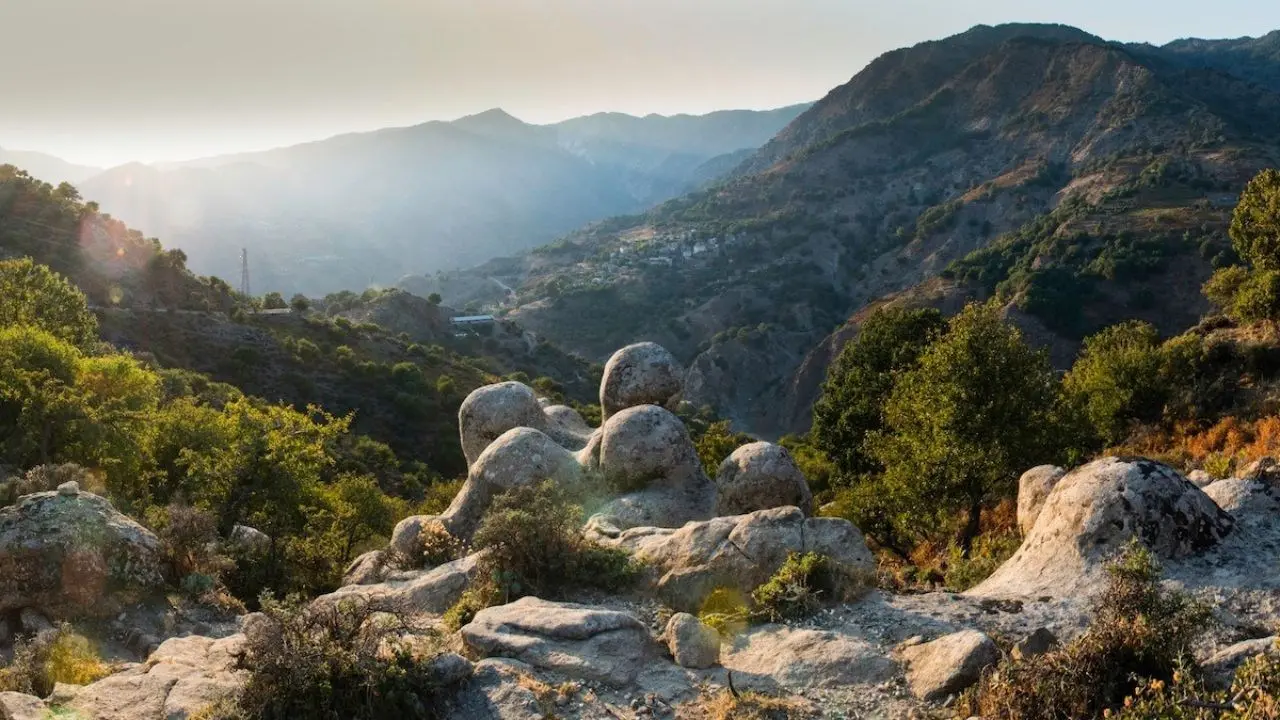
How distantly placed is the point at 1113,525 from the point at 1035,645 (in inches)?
130

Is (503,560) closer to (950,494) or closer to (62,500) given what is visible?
(62,500)

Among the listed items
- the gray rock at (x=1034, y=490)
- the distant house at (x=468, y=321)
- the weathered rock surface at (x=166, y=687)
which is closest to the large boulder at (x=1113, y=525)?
the gray rock at (x=1034, y=490)

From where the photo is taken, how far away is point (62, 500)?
532 inches

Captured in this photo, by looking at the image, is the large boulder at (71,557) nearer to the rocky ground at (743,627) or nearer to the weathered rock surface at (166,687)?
the rocky ground at (743,627)

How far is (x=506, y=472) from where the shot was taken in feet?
55.9

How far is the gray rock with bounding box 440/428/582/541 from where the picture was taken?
17.0m

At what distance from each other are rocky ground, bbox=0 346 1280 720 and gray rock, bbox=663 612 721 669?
0.09 feet

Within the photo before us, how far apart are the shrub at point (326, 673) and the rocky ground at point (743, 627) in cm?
38

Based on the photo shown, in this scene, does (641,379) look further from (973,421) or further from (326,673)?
(326,673)

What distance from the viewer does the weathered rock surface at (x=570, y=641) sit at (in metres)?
9.37

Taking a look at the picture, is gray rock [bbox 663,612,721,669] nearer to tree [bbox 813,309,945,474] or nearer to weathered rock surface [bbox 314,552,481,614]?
weathered rock surface [bbox 314,552,481,614]

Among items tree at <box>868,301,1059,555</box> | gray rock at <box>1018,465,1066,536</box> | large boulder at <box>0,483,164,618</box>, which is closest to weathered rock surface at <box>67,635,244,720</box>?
large boulder at <box>0,483,164,618</box>

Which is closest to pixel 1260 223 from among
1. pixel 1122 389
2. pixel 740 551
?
pixel 1122 389

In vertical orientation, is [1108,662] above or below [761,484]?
above
